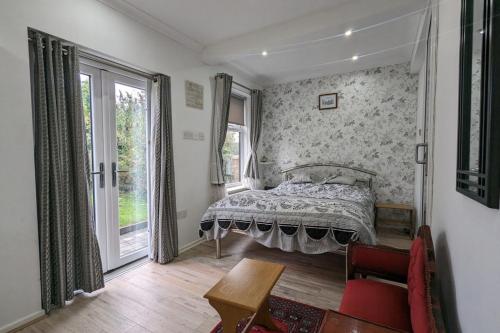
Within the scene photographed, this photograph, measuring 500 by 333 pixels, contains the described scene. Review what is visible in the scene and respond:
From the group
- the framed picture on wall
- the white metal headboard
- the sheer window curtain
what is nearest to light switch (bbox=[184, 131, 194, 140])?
the sheer window curtain

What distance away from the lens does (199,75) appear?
3502 millimetres

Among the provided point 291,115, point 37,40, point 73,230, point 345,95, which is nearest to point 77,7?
point 37,40

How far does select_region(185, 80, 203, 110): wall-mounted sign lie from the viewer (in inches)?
130

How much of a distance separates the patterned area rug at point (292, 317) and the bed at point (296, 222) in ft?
1.87

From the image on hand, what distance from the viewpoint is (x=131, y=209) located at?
9.32ft

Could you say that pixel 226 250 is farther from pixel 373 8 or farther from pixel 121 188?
pixel 373 8

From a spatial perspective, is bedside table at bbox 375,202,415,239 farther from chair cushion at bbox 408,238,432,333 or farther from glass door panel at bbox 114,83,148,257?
glass door panel at bbox 114,83,148,257

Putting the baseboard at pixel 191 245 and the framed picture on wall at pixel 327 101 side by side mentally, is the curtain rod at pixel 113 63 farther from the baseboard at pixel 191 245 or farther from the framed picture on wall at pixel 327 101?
the framed picture on wall at pixel 327 101

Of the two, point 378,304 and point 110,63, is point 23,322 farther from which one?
point 378,304

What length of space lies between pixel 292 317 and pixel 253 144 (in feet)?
11.3

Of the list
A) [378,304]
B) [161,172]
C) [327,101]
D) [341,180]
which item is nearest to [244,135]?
[327,101]

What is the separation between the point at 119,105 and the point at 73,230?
136cm

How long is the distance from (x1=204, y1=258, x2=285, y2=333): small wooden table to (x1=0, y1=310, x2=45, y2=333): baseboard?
4.99ft

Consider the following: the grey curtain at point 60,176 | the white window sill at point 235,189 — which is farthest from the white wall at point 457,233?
the white window sill at point 235,189
